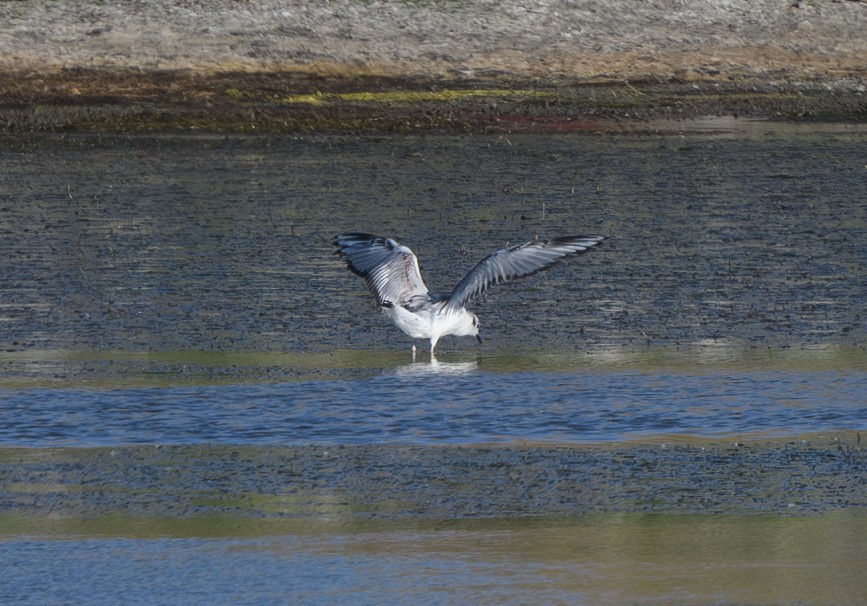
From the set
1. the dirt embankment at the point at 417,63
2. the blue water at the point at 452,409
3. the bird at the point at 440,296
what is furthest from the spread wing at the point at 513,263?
the dirt embankment at the point at 417,63

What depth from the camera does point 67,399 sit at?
8414mm

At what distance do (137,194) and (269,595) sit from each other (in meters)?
10.1

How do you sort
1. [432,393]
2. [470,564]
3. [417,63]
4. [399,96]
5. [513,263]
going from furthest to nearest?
[417,63] < [399,96] < [513,263] < [432,393] < [470,564]

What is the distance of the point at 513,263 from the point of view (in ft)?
31.5

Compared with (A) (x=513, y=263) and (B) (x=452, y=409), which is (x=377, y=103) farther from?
(B) (x=452, y=409)

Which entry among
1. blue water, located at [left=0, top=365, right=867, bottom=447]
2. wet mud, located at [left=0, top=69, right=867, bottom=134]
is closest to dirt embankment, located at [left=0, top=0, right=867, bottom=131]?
wet mud, located at [left=0, top=69, right=867, bottom=134]

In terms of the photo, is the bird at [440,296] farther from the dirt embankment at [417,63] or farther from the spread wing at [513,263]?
the dirt embankment at [417,63]

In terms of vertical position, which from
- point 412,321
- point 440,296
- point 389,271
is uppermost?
point 389,271

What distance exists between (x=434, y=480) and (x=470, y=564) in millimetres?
1085

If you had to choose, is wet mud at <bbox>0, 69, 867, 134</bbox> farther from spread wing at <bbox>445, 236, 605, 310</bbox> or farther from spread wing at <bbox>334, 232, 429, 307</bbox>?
spread wing at <bbox>445, 236, 605, 310</bbox>

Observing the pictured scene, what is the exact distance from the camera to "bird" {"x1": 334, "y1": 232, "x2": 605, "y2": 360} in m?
9.52

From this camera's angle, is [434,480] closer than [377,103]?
Yes

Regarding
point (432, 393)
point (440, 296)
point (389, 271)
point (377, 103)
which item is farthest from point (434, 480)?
point (377, 103)

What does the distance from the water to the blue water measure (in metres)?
0.02
